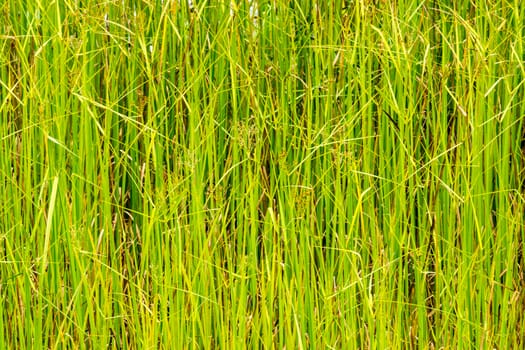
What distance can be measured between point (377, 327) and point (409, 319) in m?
0.12

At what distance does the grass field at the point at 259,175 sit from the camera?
2.04 metres

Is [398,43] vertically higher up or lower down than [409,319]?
higher up

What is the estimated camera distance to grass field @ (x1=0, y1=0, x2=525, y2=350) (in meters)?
2.04

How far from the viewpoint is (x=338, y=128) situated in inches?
83.7

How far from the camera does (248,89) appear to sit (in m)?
2.11

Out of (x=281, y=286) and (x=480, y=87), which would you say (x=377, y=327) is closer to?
(x=281, y=286)

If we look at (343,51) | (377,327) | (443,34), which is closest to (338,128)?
(343,51)

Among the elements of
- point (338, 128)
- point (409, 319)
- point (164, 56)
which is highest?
point (164, 56)

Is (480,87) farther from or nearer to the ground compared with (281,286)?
farther from the ground

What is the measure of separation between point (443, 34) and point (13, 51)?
1.00 m

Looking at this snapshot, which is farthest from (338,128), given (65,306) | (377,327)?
(65,306)

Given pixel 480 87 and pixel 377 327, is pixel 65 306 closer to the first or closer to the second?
pixel 377 327

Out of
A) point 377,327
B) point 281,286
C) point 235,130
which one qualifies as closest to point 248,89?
point 235,130

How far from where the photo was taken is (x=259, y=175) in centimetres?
210
